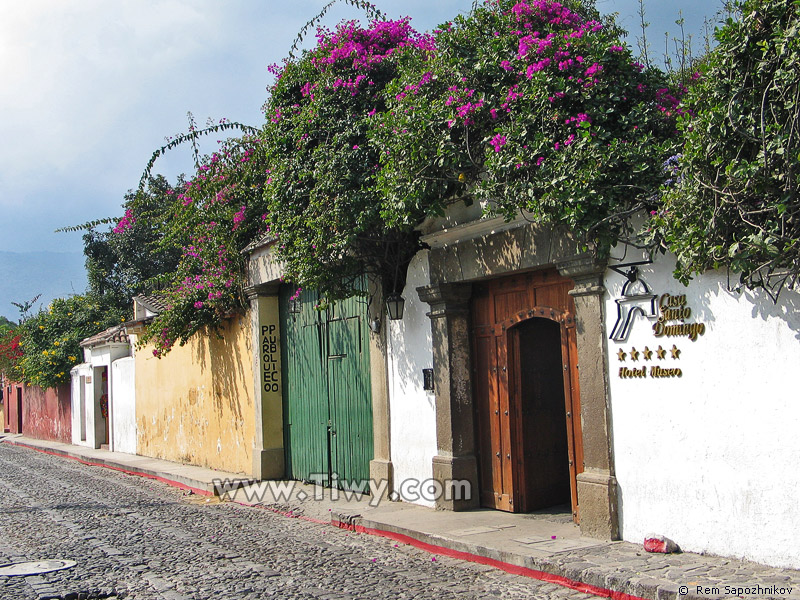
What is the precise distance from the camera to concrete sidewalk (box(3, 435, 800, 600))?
5133mm

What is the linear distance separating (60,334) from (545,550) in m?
24.7

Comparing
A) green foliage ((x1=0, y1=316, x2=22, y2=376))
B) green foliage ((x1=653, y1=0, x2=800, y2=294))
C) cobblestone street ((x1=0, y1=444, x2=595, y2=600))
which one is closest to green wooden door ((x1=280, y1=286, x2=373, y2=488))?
cobblestone street ((x1=0, y1=444, x2=595, y2=600))

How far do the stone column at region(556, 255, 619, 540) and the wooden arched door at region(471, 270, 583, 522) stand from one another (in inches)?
41.9

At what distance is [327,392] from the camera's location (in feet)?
37.4

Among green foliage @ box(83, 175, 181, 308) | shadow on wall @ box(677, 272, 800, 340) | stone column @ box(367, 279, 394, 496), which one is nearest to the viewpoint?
shadow on wall @ box(677, 272, 800, 340)

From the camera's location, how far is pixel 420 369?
9.28m

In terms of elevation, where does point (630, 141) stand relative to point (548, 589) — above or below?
above

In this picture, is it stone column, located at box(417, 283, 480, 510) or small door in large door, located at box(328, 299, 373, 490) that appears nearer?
stone column, located at box(417, 283, 480, 510)

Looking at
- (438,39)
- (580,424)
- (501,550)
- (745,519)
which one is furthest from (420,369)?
(745,519)

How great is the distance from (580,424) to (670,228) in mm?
2515

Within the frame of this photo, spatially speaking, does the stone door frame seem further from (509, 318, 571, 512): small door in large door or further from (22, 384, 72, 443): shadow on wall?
(22, 384, 72, 443): shadow on wall

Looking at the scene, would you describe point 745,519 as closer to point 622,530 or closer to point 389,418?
point 622,530

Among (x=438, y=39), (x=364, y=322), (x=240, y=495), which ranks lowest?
(x=240, y=495)

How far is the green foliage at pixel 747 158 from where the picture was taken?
186 inches
